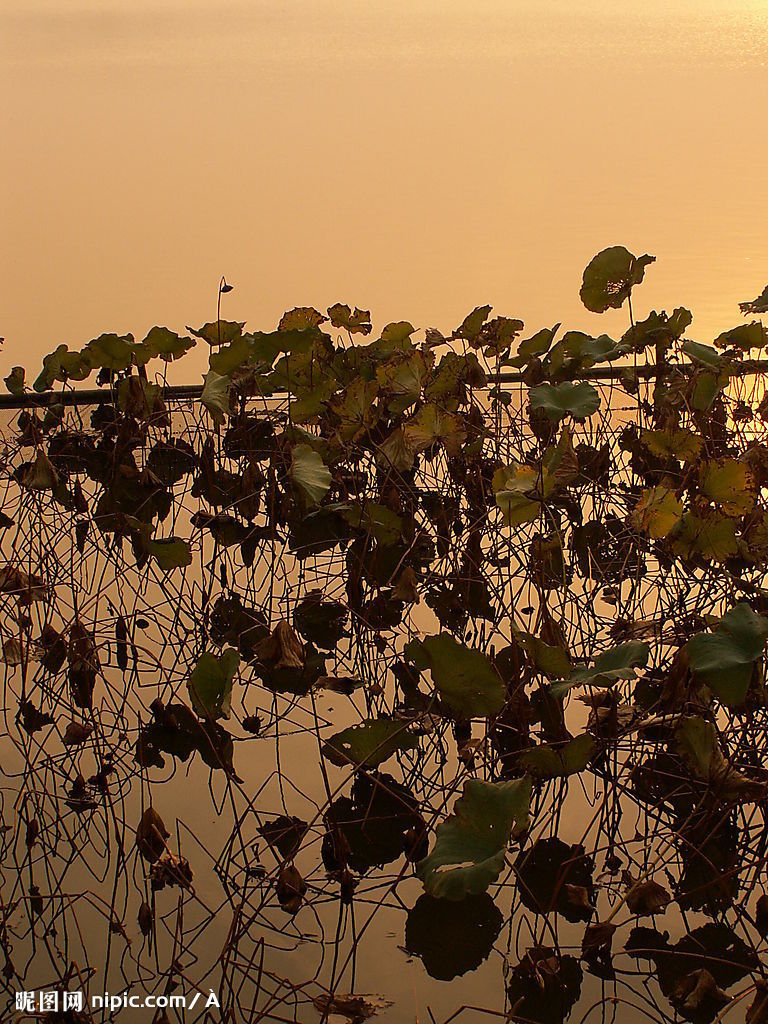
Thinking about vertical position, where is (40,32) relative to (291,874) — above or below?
above

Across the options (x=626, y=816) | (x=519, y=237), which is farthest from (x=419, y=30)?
(x=626, y=816)

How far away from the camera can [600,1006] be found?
4.20ft

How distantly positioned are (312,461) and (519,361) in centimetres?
33

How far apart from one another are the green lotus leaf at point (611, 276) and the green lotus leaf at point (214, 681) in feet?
1.85

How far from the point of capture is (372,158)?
250 centimetres

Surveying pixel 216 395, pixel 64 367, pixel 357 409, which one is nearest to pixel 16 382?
pixel 64 367

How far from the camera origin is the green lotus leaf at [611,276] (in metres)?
1.17

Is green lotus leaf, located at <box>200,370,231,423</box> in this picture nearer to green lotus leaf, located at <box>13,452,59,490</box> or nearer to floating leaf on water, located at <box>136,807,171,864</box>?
green lotus leaf, located at <box>13,452,59,490</box>

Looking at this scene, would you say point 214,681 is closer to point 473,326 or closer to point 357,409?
point 357,409

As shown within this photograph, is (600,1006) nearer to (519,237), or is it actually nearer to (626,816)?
(626,816)

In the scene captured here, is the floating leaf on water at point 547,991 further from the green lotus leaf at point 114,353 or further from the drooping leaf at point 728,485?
the green lotus leaf at point 114,353

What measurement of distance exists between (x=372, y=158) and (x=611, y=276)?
1.45m

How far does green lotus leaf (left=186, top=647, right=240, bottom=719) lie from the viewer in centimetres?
93

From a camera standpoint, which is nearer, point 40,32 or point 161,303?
point 161,303
